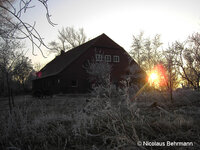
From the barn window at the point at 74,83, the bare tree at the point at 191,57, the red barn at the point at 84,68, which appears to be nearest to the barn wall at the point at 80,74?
the red barn at the point at 84,68

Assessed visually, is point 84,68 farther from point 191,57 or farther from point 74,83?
point 191,57

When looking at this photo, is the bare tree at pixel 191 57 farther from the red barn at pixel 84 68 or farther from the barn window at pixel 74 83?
the barn window at pixel 74 83

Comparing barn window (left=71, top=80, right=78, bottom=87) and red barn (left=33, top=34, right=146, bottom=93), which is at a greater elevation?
red barn (left=33, top=34, right=146, bottom=93)

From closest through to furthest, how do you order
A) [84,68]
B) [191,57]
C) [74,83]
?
[191,57] → [74,83] → [84,68]

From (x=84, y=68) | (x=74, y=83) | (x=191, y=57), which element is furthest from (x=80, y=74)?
(x=191, y=57)

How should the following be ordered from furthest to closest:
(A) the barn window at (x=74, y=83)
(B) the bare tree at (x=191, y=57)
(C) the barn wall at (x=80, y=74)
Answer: (A) the barn window at (x=74, y=83) < (C) the barn wall at (x=80, y=74) < (B) the bare tree at (x=191, y=57)

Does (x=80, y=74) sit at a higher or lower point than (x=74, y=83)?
higher

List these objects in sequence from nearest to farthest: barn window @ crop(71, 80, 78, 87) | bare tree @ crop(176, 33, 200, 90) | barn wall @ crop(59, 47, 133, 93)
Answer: bare tree @ crop(176, 33, 200, 90) → barn wall @ crop(59, 47, 133, 93) → barn window @ crop(71, 80, 78, 87)

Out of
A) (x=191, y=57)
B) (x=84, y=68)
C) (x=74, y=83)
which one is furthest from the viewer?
(x=84, y=68)

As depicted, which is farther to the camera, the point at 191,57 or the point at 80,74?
the point at 80,74

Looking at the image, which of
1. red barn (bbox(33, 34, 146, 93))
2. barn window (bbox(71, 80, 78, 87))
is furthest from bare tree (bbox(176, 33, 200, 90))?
barn window (bbox(71, 80, 78, 87))

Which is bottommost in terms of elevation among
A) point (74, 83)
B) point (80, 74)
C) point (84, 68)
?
point (74, 83)

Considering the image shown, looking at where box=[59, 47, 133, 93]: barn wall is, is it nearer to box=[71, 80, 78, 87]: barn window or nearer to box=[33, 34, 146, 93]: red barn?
box=[33, 34, 146, 93]: red barn

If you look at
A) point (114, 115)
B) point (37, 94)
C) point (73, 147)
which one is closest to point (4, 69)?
point (73, 147)
